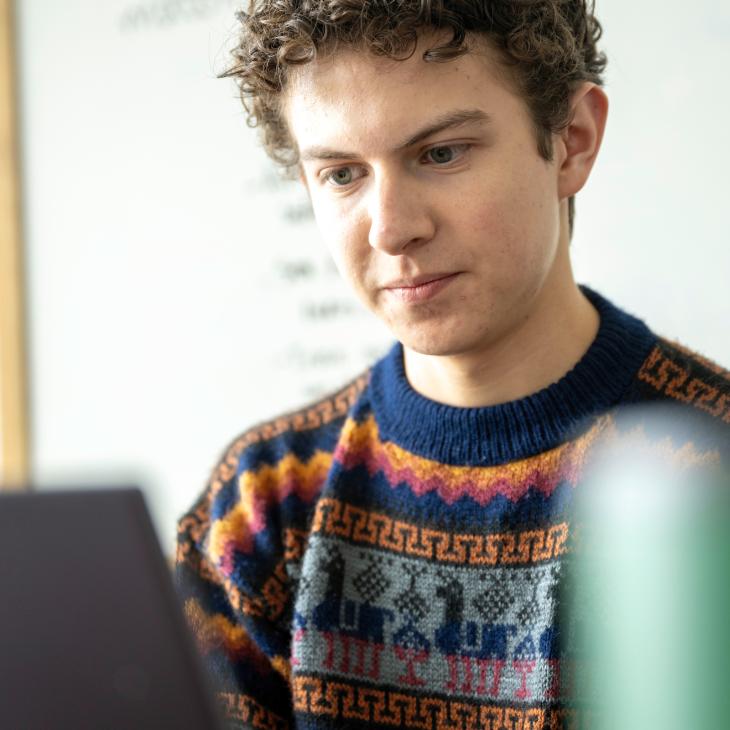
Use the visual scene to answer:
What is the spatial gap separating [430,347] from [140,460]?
1.08 m

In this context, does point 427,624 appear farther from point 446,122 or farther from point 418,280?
point 446,122

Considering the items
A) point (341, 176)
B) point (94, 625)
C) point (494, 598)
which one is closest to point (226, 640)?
point (494, 598)

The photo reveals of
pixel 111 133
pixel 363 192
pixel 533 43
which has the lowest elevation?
pixel 363 192

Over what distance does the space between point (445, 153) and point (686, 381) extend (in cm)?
36

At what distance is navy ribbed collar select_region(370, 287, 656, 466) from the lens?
111 cm

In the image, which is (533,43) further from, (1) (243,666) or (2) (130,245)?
(2) (130,245)

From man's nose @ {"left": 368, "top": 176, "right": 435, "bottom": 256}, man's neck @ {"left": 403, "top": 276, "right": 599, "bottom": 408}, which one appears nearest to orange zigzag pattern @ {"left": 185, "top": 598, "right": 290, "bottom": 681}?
man's neck @ {"left": 403, "top": 276, "right": 599, "bottom": 408}

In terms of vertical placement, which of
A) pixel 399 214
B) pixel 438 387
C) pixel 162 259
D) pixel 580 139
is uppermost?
pixel 162 259

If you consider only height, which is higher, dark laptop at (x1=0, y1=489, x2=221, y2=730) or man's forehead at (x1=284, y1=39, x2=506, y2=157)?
man's forehead at (x1=284, y1=39, x2=506, y2=157)

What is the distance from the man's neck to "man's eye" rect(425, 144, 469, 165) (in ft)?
0.69

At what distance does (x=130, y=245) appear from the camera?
6.49 feet

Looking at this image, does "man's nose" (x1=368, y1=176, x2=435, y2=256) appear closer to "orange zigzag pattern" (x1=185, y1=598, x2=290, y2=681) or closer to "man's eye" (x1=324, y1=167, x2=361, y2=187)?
"man's eye" (x1=324, y1=167, x2=361, y2=187)

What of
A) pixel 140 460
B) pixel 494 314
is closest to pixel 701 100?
pixel 494 314

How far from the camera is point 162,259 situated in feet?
6.40
